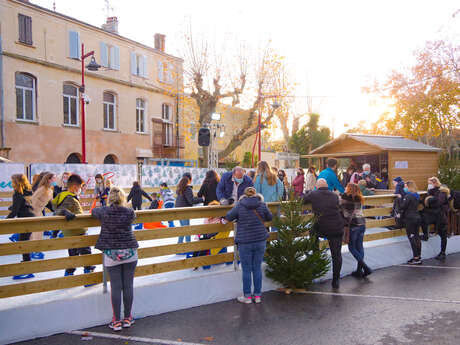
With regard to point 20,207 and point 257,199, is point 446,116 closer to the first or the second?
point 257,199

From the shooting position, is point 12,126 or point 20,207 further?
point 12,126

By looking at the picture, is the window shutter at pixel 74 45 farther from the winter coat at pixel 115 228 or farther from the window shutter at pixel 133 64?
the winter coat at pixel 115 228

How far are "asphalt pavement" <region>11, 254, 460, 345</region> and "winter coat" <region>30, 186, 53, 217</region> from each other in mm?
3211

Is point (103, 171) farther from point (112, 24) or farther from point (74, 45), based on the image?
point (112, 24)

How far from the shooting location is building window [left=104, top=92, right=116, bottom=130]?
27.0 m

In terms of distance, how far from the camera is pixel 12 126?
2142cm

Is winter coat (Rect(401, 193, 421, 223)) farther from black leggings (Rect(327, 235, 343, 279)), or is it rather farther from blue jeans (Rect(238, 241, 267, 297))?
blue jeans (Rect(238, 241, 267, 297))

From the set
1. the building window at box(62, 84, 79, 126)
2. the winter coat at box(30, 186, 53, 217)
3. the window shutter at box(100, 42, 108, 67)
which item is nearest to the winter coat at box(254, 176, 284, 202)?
the winter coat at box(30, 186, 53, 217)

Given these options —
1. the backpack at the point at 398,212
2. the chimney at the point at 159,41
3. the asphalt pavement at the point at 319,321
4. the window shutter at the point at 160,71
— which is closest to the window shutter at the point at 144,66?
the window shutter at the point at 160,71

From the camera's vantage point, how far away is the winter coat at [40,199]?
23.7 ft

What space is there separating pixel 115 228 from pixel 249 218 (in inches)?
71.9

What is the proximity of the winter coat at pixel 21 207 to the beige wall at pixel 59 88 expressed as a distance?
16.3m

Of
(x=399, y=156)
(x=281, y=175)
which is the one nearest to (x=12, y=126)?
(x=281, y=175)

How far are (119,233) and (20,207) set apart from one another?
313cm
